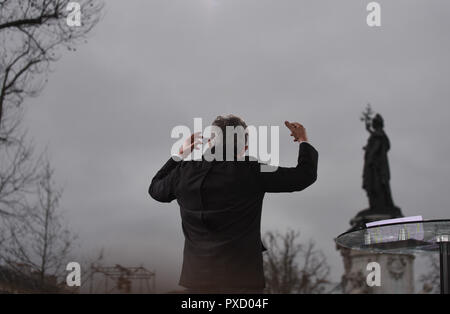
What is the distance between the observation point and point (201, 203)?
9.71ft

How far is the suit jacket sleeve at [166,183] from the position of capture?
125 inches

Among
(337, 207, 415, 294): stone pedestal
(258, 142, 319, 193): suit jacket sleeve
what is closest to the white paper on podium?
(258, 142, 319, 193): suit jacket sleeve

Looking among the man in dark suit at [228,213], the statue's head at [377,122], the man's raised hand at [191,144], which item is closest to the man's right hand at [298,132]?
the man in dark suit at [228,213]

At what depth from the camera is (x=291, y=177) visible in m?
2.94

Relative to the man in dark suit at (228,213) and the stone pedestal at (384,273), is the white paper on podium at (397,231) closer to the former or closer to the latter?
the man in dark suit at (228,213)

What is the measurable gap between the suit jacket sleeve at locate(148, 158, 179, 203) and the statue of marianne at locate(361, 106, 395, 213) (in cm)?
2021

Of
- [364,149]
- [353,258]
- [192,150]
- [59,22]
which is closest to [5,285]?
[59,22]

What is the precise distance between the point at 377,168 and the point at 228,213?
2136cm

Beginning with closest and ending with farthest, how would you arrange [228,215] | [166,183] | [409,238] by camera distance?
1. [228,215]
2. [166,183]
3. [409,238]

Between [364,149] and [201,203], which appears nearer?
[201,203]

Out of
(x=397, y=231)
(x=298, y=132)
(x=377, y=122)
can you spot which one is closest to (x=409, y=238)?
(x=397, y=231)

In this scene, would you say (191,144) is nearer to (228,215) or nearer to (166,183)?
(166,183)
